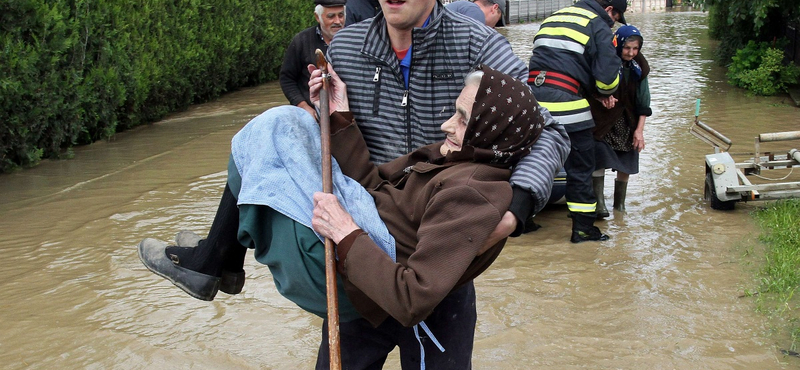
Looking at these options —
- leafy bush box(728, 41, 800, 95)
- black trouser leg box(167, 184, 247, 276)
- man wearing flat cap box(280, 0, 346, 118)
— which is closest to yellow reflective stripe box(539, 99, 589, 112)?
man wearing flat cap box(280, 0, 346, 118)

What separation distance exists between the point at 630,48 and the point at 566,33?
660mm

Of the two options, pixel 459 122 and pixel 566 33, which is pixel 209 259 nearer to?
pixel 459 122

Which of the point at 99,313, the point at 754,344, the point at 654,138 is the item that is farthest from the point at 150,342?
the point at 654,138

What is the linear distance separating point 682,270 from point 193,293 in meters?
3.76

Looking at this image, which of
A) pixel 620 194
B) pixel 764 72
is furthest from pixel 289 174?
pixel 764 72

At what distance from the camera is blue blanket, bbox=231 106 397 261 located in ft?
7.70

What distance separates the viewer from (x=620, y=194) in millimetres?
6973

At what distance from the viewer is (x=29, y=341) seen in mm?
4430

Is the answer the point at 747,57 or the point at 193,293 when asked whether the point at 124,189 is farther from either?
the point at 747,57

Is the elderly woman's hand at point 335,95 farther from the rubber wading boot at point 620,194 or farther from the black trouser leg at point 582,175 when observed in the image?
the rubber wading boot at point 620,194

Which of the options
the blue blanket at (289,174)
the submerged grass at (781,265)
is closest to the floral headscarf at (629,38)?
the submerged grass at (781,265)

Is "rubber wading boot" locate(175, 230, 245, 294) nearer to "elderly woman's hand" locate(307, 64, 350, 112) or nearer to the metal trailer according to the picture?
"elderly woman's hand" locate(307, 64, 350, 112)

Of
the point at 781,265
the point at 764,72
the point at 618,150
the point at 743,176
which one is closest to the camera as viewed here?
the point at 781,265

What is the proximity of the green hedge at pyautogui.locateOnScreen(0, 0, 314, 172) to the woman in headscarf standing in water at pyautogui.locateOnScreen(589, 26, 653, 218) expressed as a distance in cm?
505
